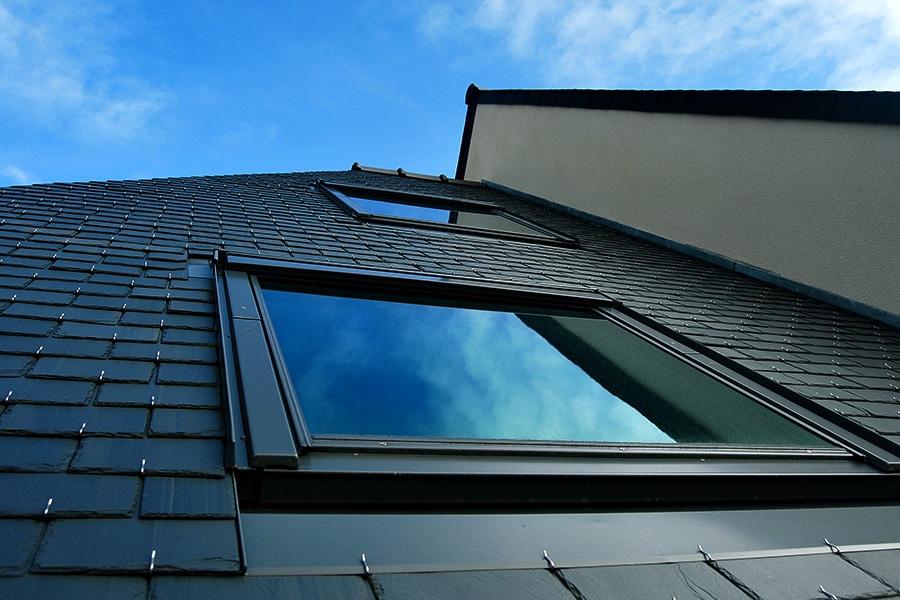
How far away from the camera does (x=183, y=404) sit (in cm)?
Result: 172

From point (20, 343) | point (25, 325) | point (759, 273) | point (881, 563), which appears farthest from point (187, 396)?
point (759, 273)

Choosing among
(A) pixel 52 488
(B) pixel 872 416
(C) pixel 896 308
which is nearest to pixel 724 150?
(C) pixel 896 308

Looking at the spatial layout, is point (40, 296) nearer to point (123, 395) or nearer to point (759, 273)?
point (123, 395)

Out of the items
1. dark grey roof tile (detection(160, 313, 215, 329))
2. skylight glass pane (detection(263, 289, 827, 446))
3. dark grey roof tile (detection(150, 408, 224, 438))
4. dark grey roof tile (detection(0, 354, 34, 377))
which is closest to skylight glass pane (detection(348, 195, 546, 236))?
skylight glass pane (detection(263, 289, 827, 446))

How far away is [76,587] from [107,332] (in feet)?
4.08

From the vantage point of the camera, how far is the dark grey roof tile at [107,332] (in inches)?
82.0

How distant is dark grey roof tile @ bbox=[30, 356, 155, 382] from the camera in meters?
1.80

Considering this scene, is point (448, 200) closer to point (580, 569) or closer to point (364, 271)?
point (364, 271)

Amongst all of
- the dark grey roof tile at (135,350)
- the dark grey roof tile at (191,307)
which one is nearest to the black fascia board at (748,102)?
the dark grey roof tile at (191,307)

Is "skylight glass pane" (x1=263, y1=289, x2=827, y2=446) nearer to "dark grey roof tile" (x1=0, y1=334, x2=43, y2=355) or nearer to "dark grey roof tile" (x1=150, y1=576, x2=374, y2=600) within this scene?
"dark grey roof tile" (x1=150, y1=576, x2=374, y2=600)

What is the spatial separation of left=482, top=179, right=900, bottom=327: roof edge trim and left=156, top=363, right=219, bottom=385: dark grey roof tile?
430 cm

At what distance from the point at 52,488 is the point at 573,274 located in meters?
3.44

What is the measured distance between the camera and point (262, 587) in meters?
1.14

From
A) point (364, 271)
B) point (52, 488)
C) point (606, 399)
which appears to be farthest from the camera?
point (364, 271)
